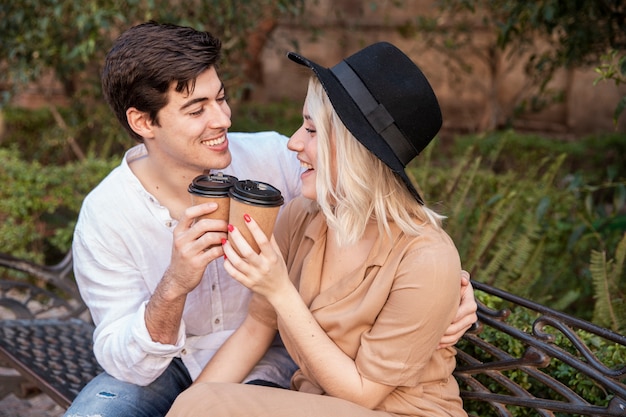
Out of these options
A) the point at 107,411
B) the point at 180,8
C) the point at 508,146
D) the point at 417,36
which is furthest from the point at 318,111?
the point at 417,36

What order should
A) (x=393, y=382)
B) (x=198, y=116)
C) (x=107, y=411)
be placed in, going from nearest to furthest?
(x=393, y=382), (x=107, y=411), (x=198, y=116)

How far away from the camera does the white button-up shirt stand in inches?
98.0

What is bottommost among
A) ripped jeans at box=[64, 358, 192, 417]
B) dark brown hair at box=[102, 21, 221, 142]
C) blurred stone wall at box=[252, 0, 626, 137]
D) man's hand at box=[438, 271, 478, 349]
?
blurred stone wall at box=[252, 0, 626, 137]

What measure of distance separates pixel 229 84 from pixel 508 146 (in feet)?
9.83

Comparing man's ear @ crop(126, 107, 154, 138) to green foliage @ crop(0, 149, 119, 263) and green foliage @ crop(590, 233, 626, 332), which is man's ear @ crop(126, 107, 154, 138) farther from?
green foliage @ crop(0, 149, 119, 263)

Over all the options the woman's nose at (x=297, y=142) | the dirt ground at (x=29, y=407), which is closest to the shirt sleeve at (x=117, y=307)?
the woman's nose at (x=297, y=142)

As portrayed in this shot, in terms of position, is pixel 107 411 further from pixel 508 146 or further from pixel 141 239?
→ pixel 508 146

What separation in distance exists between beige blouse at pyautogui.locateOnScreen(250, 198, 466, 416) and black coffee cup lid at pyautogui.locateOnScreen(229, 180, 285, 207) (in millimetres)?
347

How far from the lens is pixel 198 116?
2.64 metres

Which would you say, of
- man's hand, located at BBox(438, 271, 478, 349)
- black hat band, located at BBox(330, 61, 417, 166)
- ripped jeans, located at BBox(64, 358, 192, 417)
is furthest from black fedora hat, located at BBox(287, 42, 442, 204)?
ripped jeans, located at BBox(64, 358, 192, 417)

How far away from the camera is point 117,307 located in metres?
2.54

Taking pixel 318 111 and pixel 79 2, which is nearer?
pixel 318 111

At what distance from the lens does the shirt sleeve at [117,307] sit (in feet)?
7.84

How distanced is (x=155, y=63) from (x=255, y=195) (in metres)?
0.78
